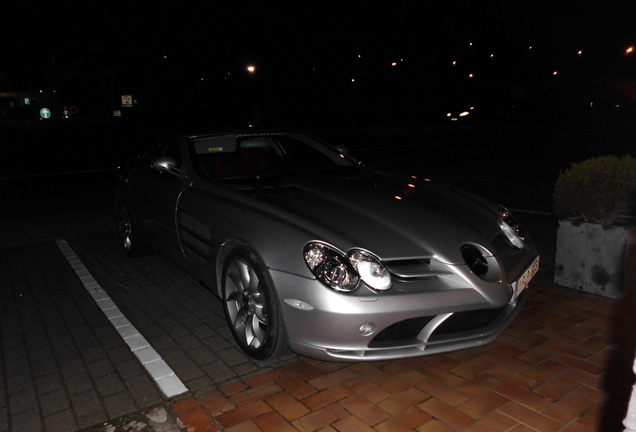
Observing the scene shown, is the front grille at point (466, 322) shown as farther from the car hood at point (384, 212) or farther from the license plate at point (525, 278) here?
the car hood at point (384, 212)

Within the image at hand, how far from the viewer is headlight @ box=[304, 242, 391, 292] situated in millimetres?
2898

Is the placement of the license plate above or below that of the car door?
below

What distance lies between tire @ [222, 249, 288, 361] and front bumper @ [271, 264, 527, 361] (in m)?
0.10

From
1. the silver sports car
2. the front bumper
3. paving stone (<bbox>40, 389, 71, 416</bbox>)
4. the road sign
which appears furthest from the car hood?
the road sign

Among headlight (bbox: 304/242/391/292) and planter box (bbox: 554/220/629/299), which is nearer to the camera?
headlight (bbox: 304/242/391/292)

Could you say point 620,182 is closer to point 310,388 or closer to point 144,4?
point 310,388

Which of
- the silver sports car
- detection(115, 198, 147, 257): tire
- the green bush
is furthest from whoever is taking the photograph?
detection(115, 198, 147, 257): tire

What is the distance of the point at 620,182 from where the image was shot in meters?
4.24

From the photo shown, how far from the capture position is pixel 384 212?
3.52 meters

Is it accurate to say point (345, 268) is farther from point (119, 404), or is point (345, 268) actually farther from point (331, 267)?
point (119, 404)

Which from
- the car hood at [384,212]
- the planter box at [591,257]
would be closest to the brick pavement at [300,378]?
the planter box at [591,257]

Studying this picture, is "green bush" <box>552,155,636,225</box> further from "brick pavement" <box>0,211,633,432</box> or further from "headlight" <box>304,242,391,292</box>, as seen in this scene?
"headlight" <box>304,242,391,292</box>

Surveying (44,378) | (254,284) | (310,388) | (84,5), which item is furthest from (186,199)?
(84,5)

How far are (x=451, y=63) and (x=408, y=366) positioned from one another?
151 feet
